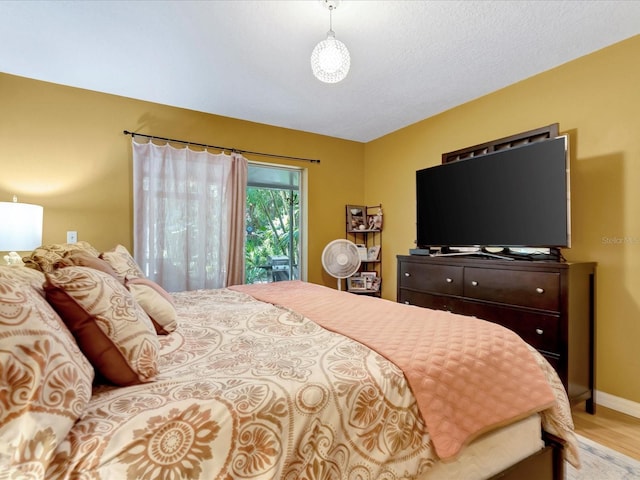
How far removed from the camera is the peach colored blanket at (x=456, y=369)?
0.96 metres

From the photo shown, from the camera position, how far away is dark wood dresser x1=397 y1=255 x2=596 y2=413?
6.45 feet

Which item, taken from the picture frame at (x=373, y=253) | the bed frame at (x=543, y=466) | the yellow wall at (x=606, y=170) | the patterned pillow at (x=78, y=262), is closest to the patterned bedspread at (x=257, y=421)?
the bed frame at (x=543, y=466)

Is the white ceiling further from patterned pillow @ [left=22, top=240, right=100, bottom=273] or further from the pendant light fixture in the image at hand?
Result: patterned pillow @ [left=22, top=240, right=100, bottom=273]

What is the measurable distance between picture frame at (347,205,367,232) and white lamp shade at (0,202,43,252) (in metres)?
3.04

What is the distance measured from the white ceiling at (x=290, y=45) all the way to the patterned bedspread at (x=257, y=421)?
1.88 metres

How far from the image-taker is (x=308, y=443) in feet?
2.57

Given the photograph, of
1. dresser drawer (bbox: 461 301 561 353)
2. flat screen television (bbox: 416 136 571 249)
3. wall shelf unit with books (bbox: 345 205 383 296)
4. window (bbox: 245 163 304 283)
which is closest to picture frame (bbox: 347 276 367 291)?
wall shelf unit with books (bbox: 345 205 383 296)

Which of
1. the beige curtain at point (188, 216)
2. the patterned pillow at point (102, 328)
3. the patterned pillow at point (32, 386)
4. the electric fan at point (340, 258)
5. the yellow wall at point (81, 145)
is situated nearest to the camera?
the patterned pillow at point (32, 386)

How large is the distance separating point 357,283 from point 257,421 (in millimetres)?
3229

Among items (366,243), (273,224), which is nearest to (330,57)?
(273,224)

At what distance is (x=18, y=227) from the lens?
211cm

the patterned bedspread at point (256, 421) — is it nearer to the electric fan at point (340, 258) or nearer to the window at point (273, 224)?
the electric fan at point (340, 258)

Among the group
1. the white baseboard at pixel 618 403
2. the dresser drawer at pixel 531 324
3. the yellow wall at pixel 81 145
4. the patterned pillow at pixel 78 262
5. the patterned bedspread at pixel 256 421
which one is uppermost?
the yellow wall at pixel 81 145

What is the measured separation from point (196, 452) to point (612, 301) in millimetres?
2700
